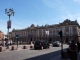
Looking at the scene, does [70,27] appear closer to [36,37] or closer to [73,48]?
[36,37]

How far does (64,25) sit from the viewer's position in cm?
10431

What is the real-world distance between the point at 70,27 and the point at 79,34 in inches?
291

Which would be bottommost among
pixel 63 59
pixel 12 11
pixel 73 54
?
pixel 63 59

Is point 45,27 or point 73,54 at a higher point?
point 45,27

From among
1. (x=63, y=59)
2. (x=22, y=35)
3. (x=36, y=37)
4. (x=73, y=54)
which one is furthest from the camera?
(x=22, y=35)

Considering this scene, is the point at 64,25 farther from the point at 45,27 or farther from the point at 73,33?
the point at 45,27

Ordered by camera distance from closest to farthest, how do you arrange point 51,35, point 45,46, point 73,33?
point 45,46 → point 73,33 → point 51,35

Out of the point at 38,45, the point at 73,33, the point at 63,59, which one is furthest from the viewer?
the point at 73,33

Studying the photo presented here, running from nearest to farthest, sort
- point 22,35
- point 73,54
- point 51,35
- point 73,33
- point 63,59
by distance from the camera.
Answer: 1. point 73,54
2. point 63,59
3. point 73,33
4. point 51,35
5. point 22,35

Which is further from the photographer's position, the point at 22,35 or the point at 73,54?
the point at 22,35

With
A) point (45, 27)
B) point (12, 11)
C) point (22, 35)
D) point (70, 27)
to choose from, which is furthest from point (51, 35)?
point (12, 11)

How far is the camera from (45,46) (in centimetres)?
3241

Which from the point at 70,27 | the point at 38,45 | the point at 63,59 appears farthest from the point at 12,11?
the point at 70,27

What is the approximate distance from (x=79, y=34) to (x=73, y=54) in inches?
3788
